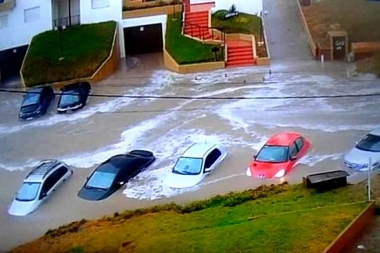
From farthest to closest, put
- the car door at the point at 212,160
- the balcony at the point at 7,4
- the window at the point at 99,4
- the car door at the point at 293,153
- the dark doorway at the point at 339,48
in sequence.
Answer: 1. the window at the point at 99,4
2. the balcony at the point at 7,4
3. the dark doorway at the point at 339,48
4. the car door at the point at 212,160
5. the car door at the point at 293,153

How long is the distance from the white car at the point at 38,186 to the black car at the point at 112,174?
81 cm

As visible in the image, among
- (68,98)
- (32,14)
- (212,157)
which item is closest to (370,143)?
(212,157)

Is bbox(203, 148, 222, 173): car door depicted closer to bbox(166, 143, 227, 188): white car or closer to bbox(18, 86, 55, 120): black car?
bbox(166, 143, 227, 188): white car

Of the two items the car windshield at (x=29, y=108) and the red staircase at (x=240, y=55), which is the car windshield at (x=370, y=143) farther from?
the car windshield at (x=29, y=108)

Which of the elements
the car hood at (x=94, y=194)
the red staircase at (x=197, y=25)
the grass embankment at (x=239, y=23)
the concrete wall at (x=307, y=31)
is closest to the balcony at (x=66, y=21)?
the red staircase at (x=197, y=25)

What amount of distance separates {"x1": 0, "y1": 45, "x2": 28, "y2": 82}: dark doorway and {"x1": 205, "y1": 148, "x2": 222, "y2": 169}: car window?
578 inches

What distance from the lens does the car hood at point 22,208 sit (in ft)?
63.6

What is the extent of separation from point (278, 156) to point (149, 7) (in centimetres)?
1559

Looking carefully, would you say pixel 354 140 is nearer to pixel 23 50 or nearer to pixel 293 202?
pixel 293 202

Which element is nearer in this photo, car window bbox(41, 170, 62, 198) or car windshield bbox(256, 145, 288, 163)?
car window bbox(41, 170, 62, 198)

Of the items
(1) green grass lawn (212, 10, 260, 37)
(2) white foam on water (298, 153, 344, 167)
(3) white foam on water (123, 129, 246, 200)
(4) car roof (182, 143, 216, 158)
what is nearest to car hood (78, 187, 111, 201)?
(3) white foam on water (123, 129, 246, 200)

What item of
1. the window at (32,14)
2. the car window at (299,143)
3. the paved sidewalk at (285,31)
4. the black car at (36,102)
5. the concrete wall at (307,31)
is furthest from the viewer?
the window at (32,14)

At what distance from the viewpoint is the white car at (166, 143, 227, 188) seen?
20.1 meters

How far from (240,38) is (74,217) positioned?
15068 millimetres
